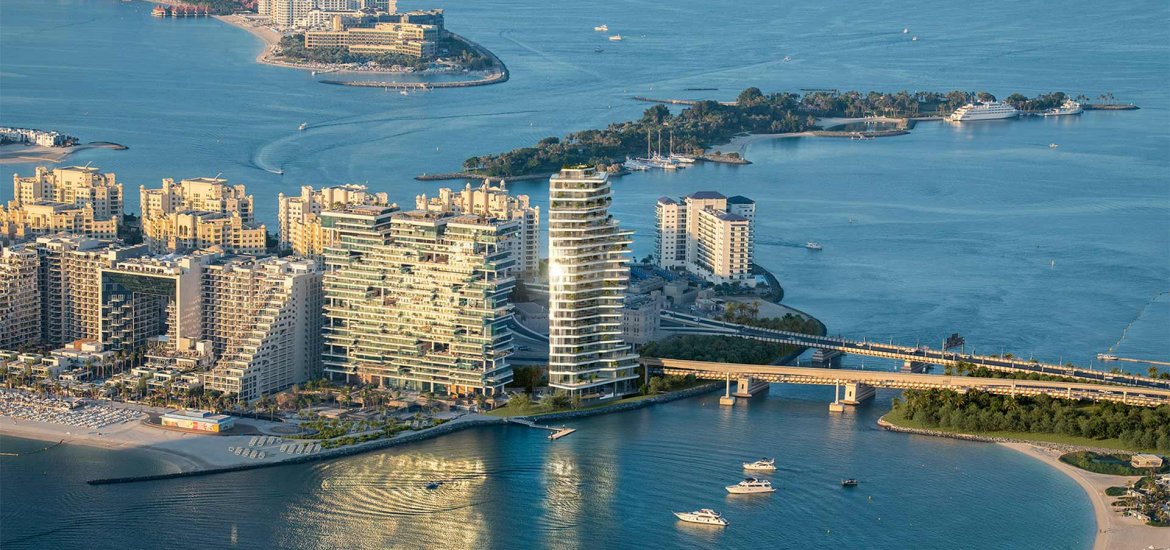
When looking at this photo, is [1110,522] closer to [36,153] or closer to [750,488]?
[750,488]

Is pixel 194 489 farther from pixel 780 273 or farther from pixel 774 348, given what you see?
pixel 780 273

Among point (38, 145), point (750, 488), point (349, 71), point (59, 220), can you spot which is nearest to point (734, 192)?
point (59, 220)

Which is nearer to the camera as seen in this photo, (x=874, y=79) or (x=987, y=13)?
(x=874, y=79)

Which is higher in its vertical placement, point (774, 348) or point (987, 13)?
point (987, 13)

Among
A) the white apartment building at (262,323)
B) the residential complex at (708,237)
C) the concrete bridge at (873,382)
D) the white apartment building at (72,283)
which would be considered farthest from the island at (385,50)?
the concrete bridge at (873,382)

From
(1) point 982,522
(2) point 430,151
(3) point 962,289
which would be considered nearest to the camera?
(1) point 982,522

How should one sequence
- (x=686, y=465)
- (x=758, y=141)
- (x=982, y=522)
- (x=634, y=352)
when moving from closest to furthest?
(x=982, y=522), (x=686, y=465), (x=634, y=352), (x=758, y=141)

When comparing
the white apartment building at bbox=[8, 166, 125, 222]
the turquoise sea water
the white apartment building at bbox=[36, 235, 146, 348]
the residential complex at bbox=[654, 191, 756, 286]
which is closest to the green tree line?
the turquoise sea water

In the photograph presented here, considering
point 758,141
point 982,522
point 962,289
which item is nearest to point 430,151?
point 758,141
